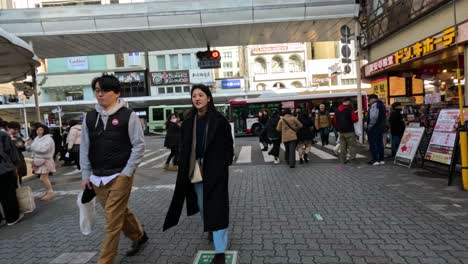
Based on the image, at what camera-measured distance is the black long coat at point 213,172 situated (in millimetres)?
3324

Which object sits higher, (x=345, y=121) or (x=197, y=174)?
(x=345, y=121)

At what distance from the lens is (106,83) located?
3.38 meters

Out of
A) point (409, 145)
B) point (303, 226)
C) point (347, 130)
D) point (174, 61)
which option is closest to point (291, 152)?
point (347, 130)

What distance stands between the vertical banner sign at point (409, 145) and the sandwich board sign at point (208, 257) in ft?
20.6

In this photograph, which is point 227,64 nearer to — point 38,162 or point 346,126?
point 346,126

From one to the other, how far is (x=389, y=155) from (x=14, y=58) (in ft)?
33.4

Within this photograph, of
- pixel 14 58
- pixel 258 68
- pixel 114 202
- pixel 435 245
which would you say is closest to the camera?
pixel 114 202

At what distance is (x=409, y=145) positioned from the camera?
8633mm

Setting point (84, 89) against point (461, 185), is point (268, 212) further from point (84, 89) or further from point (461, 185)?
point (84, 89)

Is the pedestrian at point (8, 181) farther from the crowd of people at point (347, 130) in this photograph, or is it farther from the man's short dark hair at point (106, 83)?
the crowd of people at point (347, 130)

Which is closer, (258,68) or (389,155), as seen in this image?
A: (389,155)

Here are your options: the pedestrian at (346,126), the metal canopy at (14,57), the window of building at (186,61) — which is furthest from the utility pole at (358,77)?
the window of building at (186,61)

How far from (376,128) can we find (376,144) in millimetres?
444

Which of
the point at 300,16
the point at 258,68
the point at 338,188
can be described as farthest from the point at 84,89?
the point at 338,188
